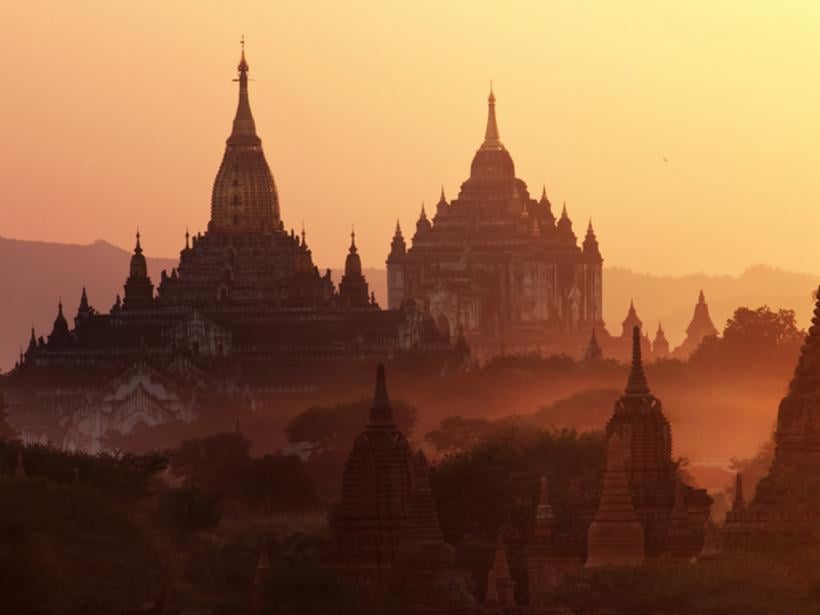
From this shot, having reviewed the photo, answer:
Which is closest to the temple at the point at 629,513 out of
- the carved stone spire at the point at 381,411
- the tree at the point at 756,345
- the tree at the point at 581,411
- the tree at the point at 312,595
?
the tree at the point at 312,595

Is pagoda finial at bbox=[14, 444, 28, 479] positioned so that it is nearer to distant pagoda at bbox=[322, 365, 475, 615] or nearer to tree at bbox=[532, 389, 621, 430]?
distant pagoda at bbox=[322, 365, 475, 615]

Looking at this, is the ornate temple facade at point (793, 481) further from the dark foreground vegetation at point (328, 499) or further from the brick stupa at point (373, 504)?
the brick stupa at point (373, 504)

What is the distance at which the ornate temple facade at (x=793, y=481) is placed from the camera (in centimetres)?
8550

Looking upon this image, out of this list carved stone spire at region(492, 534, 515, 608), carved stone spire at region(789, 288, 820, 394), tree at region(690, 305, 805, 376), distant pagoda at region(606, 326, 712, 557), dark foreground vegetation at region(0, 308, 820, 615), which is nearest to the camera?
dark foreground vegetation at region(0, 308, 820, 615)

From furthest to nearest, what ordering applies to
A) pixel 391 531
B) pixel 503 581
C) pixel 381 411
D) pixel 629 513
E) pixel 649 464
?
pixel 381 411, pixel 649 464, pixel 391 531, pixel 629 513, pixel 503 581

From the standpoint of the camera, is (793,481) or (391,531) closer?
(793,481)

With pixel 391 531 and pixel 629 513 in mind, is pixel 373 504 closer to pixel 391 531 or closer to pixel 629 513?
pixel 391 531

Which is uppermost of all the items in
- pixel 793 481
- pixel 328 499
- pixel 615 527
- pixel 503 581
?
pixel 328 499

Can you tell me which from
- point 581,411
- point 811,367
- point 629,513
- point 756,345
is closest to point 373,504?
point 629,513

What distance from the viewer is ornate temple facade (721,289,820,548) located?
85500 mm

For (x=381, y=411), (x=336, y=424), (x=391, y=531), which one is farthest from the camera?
(x=336, y=424)

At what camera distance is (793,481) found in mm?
86562

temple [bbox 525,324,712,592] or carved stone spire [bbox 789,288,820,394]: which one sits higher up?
carved stone spire [bbox 789,288,820,394]

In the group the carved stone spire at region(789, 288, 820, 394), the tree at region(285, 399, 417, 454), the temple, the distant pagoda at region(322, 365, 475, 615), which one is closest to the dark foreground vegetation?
the tree at region(285, 399, 417, 454)
